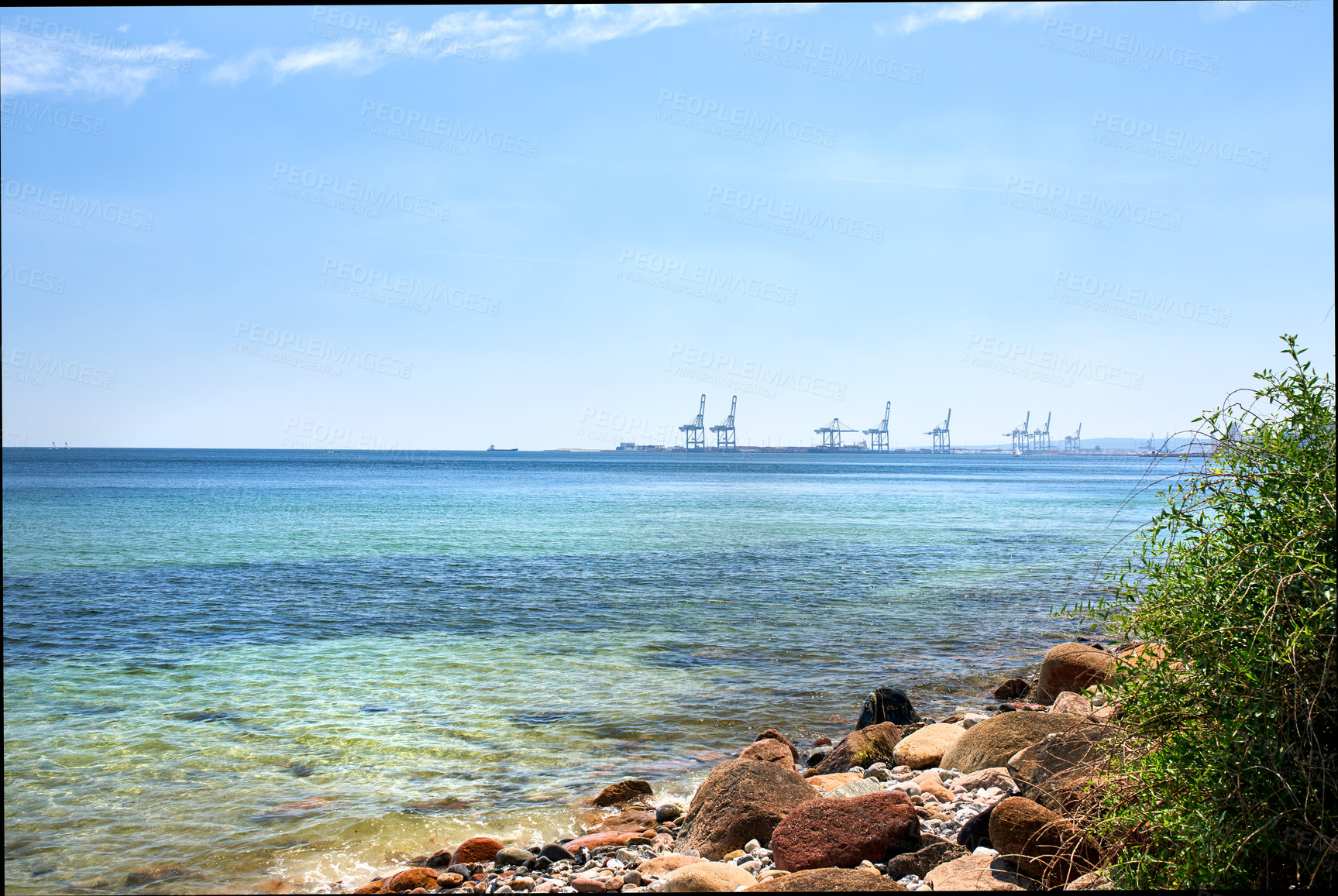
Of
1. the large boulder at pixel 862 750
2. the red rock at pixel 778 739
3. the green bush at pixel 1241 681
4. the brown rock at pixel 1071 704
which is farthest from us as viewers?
the red rock at pixel 778 739

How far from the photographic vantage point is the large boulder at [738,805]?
6.22 metres

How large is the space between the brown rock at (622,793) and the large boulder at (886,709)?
117 inches

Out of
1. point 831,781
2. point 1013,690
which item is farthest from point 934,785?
point 1013,690

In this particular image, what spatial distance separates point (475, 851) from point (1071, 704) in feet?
18.9

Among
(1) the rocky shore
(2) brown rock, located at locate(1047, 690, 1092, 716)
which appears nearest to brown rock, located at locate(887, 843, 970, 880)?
(1) the rocky shore

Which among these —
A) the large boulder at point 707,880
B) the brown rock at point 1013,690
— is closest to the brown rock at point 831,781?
the large boulder at point 707,880

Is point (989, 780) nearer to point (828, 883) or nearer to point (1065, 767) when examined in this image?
point (1065, 767)

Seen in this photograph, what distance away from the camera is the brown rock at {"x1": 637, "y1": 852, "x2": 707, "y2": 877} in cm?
581

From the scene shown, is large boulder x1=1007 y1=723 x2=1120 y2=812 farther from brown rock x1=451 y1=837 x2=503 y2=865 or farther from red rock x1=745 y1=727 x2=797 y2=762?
brown rock x1=451 y1=837 x2=503 y2=865

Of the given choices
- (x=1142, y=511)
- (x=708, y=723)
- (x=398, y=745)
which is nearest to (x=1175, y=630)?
(x=708, y=723)

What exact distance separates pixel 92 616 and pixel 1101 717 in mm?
17603

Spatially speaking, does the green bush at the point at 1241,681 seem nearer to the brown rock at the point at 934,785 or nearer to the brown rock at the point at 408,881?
the brown rock at the point at 934,785

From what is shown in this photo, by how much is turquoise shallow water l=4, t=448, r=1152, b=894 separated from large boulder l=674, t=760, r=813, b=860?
4.05ft

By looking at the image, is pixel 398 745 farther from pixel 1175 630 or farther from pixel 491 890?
pixel 1175 630
